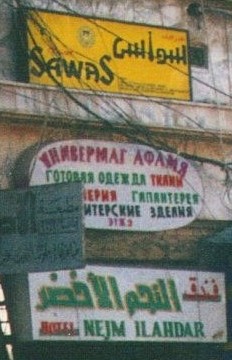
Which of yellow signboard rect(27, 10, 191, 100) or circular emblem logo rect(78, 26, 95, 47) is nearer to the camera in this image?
yellow signboard rect(27, 10, 191, 100)

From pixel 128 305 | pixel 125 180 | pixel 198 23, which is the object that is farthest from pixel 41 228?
pixel 198 23

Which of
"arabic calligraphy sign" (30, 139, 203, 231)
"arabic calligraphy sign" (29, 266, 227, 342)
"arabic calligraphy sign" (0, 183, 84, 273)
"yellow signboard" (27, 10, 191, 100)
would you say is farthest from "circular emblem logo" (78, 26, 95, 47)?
"arabic calligraphy sign" (0, 183, 84, 273)

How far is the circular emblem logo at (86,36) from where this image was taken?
61.9 ft

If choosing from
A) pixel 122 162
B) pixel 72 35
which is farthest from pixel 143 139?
pixel 72 35

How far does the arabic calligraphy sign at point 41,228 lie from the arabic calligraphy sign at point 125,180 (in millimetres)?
1687

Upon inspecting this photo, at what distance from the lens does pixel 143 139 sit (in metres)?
18.9

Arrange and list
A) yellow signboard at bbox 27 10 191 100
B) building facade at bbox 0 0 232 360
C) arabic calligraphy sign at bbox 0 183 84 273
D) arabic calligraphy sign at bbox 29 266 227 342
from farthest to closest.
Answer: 1. yellow signboard at bbox 27 10 191 100
2. building facade at bbox 0 0 232 360
3. arabic calligraphy sign at bbox 29 266 227 342
4. arabic calligraphy sign at bbox 0 183 84 273

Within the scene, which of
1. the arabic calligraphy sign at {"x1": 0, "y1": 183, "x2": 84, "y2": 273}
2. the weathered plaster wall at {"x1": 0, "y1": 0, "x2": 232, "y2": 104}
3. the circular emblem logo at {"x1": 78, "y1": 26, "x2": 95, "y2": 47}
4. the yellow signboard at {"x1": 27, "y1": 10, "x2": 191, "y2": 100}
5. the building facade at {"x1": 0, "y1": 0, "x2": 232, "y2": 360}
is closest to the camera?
the arabic calligraphy sign at {"x1": 0, "y1": 183, "x2": 84, "y2": 273}

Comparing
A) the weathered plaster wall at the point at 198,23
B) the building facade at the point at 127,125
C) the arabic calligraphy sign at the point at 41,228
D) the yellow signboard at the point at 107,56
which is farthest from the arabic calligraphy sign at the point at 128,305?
the weathered plaster wall at the point at 198,23

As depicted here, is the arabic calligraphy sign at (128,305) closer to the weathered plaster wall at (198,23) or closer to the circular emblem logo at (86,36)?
the weathered plaster wall at (198,23)

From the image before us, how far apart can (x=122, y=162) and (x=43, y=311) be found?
7.60 feet

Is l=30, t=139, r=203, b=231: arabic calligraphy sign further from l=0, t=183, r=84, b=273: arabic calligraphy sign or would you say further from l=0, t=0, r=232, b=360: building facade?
l=0, t=183, r=84, b=273: arabic calligraphy sign

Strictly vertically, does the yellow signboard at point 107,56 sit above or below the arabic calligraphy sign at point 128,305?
above

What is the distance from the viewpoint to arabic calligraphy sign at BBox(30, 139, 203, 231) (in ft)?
59.8
